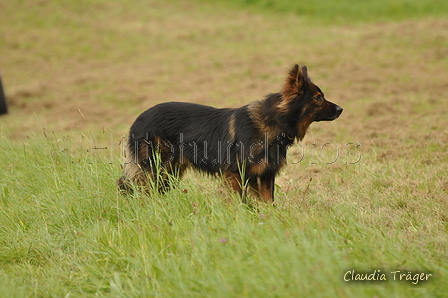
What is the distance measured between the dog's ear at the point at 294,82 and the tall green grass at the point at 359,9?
17797mm

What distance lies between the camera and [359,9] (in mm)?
21531

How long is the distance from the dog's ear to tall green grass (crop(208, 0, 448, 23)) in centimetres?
1780

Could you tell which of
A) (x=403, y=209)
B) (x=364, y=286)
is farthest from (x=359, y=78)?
(x=364, y=286)

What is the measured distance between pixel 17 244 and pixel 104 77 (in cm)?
1303

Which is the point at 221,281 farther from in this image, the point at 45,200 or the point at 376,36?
the point at 376,36

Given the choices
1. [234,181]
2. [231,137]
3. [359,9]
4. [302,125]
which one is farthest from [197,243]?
[359,9]

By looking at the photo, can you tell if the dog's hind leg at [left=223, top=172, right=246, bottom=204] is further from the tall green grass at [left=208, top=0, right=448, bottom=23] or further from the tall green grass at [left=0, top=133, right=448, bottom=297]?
the tall green grass at [left=208, top=0, right=448, bottom=23]

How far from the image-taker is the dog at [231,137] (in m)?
4.27

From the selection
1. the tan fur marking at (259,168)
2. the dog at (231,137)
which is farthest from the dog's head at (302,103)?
the tan fur marking at (259,168)

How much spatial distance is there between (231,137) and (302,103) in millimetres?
809

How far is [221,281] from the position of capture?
2.63m

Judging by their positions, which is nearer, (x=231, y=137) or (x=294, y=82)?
(x=294, y=82)

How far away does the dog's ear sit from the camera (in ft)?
13.7

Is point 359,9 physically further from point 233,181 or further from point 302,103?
point 233,181
